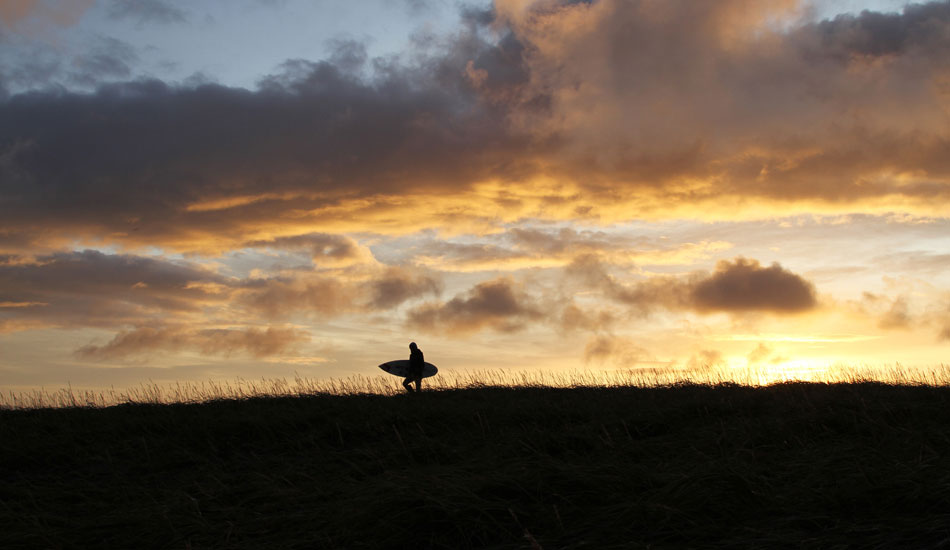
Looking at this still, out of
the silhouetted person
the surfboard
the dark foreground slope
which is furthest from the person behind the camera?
the surfboard

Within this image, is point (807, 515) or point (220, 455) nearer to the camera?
point (807, 515)

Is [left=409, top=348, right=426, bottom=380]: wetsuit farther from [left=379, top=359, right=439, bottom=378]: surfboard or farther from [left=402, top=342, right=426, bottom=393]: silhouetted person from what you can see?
[left=379, top=359, right=439, bottom=378]: surfboard

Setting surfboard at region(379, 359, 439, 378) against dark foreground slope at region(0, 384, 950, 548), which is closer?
dark foreground slope at region(0, 384, 950, 548)

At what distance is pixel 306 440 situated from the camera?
11328 millimetres

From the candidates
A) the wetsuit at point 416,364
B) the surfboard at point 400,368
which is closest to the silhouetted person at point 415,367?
the wetsuit at point 416,364

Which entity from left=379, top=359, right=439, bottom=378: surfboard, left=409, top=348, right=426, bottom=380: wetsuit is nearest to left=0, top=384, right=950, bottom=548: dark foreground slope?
left=409, top=348, right=426, bottom=380: wetsuit

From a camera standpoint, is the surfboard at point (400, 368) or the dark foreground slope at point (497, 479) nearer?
the dark foreground slope at point (497, 479)

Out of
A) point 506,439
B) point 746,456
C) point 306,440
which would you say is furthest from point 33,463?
point 746,456

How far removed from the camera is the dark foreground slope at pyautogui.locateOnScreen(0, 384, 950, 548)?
5375 millimetres

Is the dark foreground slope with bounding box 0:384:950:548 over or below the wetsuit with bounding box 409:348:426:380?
below

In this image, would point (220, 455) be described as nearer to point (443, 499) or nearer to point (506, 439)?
point (506, 439)

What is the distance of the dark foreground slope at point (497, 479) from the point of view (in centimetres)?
538

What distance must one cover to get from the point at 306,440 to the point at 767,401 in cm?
916

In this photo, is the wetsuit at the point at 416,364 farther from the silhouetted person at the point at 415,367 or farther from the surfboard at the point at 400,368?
the surfboard at the point at 400,368
